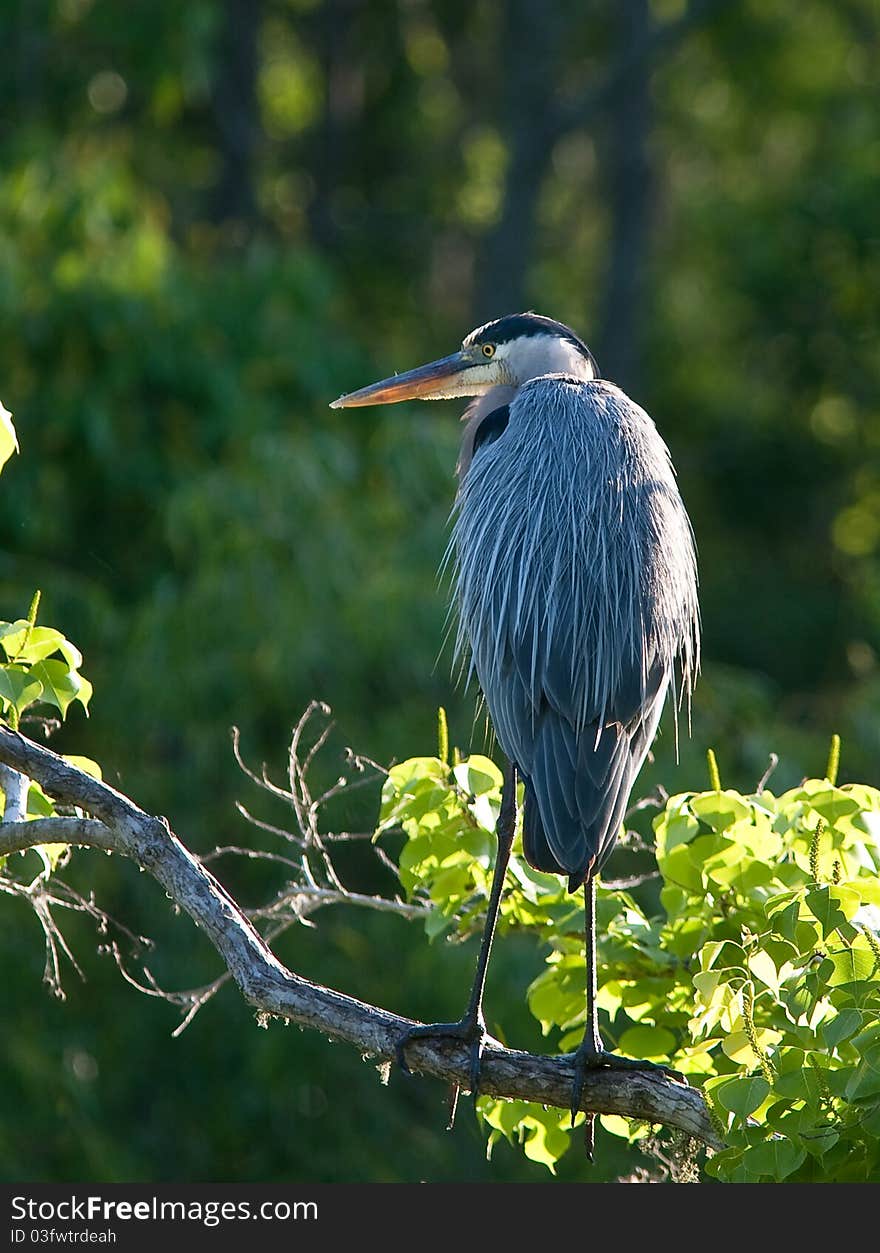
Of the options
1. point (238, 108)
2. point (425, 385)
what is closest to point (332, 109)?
point (238, 108)

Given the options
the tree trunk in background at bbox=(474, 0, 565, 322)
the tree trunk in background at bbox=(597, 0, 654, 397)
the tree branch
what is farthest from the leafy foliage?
the tree trunk in background at bbox=(597, 0, 654, 397)

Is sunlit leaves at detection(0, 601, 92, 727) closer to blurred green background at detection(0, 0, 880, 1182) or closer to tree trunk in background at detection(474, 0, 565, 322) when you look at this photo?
blurred green background at detection(0, 0, 880, 1182)

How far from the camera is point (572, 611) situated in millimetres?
3066

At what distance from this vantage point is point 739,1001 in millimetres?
2434

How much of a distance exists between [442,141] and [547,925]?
12840 mm

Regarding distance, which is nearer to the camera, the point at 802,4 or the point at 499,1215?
the point at 499,1215

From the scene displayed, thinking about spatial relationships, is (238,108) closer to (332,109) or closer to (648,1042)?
(332,109)

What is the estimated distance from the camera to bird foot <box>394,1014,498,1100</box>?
8.59 feet

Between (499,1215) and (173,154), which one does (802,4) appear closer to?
(173,154)

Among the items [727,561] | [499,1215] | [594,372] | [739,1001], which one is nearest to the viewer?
[739,1001]

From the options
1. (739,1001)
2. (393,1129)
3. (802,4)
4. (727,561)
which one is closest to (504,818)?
(739,1001)

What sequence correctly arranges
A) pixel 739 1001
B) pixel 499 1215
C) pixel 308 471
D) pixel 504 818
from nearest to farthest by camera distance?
pixel 739 1001 → pixel 499 1215 → pixel 504 818 → pixel 308 471

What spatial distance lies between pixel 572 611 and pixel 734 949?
0.76 metres

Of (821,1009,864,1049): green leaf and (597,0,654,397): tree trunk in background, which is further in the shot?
(597,0,654,397): tree trunk in background
